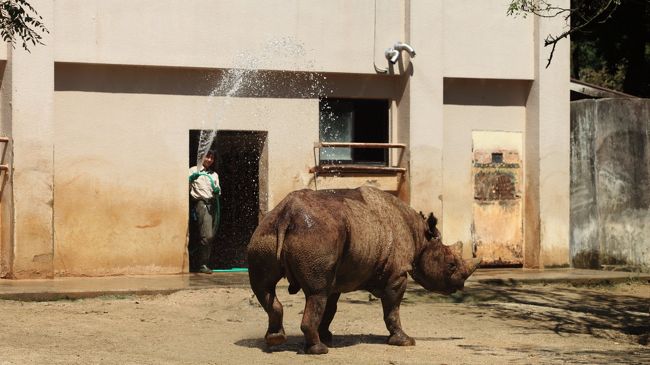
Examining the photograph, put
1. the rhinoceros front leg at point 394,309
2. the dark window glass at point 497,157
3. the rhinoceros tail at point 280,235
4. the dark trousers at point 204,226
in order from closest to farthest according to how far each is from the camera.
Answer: the rhinoceros tail at point 280,235, the rhinoceros front leg at point 394,309, the dark trousers at point 204,226, the dark window glass at point 497,157

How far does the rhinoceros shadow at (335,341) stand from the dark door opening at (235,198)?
A: 7.48 m

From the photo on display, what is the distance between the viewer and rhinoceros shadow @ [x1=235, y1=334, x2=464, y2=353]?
11.0m

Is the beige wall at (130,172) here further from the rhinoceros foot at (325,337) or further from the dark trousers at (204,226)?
the rhinoceros foot at (325,337)

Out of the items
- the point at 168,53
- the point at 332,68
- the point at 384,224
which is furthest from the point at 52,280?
the point at 384,224

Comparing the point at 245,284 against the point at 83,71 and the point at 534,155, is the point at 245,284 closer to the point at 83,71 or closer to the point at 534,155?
the point at 83,71

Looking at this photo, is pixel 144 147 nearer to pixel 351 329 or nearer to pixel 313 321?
pixel 351 329

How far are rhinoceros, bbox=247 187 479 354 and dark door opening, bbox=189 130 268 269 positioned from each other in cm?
808

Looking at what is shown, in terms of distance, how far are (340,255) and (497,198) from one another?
867 cm

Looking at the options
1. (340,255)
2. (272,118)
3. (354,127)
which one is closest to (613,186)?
(354,127)

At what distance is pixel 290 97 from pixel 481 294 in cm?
413

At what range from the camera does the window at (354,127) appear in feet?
59.6

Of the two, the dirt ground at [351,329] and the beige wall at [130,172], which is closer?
the dirt ground at [351,329]

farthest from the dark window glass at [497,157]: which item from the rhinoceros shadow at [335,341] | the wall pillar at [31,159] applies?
the rhinoceros shadow at [335,341]

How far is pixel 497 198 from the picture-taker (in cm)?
1894
